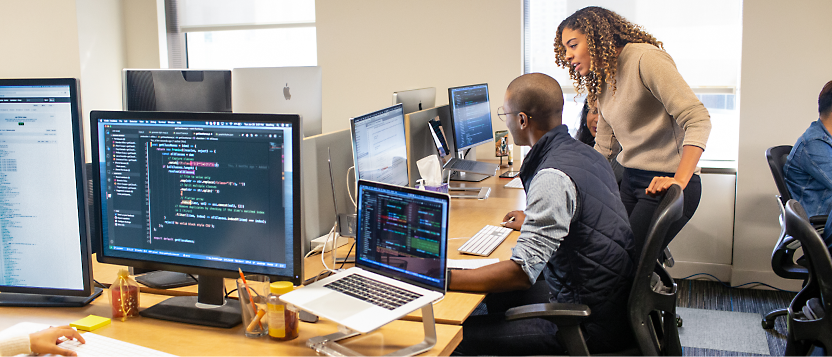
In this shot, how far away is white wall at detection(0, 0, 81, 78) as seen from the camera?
4.45 meters

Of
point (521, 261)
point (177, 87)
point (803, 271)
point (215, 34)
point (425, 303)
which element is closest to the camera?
point (425, 303)

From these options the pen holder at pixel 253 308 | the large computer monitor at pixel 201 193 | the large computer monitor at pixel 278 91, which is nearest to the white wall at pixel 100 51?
the large computer monitor at pixel 278 91

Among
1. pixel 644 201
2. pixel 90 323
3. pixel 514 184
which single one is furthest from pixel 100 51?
pixel 644 201

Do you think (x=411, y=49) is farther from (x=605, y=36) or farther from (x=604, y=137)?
(x=605, y=36)

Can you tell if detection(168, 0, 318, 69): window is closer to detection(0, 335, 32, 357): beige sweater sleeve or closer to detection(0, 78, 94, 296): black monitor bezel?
detection(0, 78, 94, 296): black monitor bezel

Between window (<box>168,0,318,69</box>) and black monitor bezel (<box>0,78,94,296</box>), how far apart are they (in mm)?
3397

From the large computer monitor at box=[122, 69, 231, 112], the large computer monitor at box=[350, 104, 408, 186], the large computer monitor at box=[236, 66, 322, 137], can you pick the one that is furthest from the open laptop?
the large computer monitor at box=[122, 69, 231, 112]

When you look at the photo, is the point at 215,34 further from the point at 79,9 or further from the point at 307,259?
the point at 307,259

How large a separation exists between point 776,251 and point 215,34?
4.19m

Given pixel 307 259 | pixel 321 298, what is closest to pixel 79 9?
pixel 307 259

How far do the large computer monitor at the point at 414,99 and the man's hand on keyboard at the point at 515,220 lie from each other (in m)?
0.85

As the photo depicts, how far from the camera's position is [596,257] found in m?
1.66

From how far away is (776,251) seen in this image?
2.79 m

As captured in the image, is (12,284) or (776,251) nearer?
(12,284)
